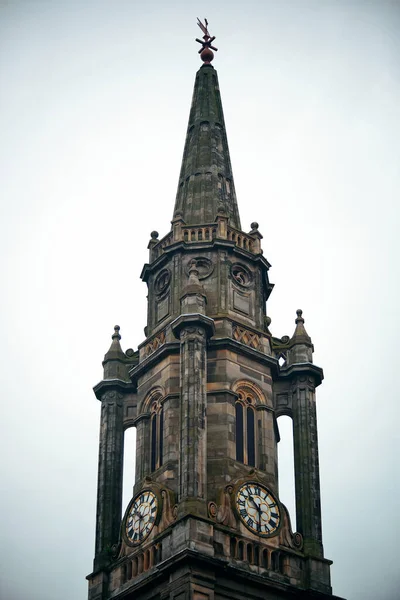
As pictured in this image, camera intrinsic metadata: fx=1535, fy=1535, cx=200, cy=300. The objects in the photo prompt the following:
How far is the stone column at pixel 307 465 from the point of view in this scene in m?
65.8

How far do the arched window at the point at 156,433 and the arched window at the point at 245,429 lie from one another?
3351 mm

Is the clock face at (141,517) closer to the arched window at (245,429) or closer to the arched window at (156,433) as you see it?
the arched window at (156,433)

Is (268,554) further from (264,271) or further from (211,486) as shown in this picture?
(264,271)

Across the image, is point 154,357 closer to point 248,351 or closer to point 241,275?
point 248,351

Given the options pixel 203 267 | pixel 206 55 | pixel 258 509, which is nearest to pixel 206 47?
pixel 206 55

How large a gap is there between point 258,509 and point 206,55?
27702 mm

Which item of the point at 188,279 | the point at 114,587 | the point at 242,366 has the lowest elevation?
the point at 114,587

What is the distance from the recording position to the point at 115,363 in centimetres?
7175

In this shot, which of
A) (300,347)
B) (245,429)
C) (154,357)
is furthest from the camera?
(300,347)

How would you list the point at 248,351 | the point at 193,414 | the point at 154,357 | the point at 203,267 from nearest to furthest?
the point at 193,414 → the point at 248,351 → the point at 154,357 → the point at 203,267

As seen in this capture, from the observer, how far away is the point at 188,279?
7062cm

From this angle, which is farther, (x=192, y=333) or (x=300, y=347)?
(x=300, y=347)

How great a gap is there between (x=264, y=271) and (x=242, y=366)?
650 centimetres

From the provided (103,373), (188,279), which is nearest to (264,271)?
(188,279)
